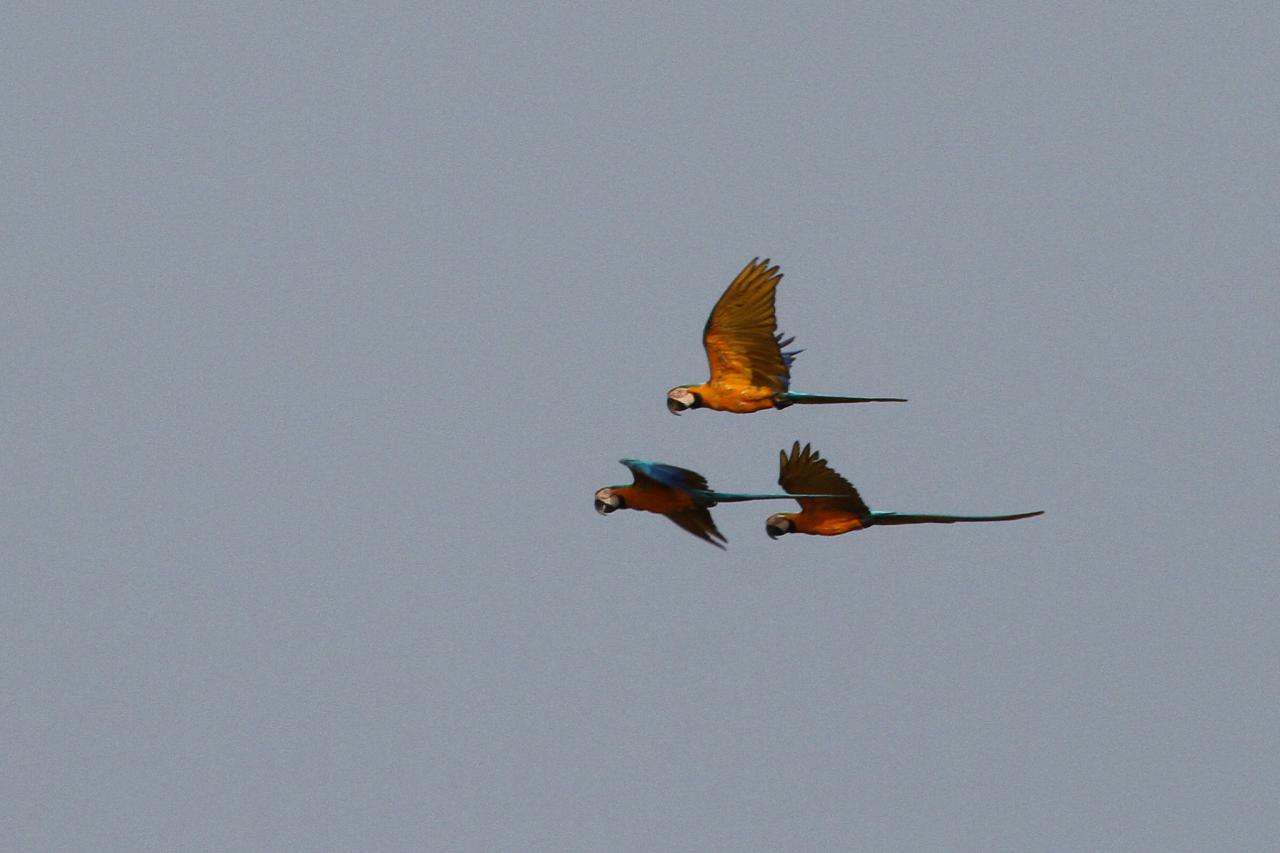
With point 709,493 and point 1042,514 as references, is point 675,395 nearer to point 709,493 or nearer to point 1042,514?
point 709,493

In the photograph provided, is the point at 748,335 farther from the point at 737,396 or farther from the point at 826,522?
the point at 826,522

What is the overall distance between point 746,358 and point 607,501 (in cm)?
223

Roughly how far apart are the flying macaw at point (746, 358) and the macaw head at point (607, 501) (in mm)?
1162

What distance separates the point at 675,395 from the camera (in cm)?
3120

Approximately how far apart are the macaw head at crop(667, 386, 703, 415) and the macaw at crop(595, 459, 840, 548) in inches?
31.2

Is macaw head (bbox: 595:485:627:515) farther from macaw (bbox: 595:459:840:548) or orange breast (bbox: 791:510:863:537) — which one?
orange breast (bbox: 791:510:863:537)

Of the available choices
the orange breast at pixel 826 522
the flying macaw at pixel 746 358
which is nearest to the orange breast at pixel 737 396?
the flying macaw at pixel 746 358

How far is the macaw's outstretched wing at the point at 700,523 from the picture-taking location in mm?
31875

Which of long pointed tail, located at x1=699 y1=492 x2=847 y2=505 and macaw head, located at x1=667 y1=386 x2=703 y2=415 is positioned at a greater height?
macaw head, located at x1=667 y1=386 x2=703 y2=415

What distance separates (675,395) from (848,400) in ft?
6.35

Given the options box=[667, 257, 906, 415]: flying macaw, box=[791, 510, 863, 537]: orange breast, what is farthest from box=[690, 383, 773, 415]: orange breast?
box=[791, 510, 863, 537]: orange breast

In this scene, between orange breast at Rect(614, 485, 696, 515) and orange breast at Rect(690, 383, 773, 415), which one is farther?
orange breast at Rect(690, 383, 773, 415)

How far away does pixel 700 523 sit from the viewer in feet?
105

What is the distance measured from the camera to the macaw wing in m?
30.5
